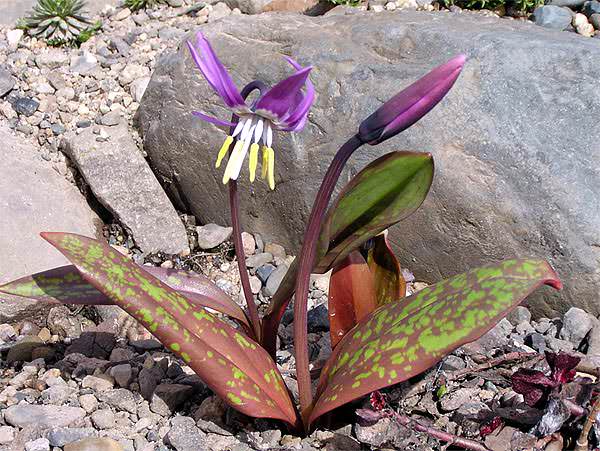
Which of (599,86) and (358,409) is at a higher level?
(599,86)

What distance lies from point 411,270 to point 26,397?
1523 millimetres

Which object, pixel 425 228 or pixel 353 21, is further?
pixel 353 21

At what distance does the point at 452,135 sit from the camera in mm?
3033

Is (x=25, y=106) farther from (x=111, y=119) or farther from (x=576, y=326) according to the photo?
(x=576, y=326)

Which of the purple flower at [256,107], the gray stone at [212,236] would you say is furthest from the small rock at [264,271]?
the purple flower at [256,107]

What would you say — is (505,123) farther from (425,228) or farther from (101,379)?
(101,379)

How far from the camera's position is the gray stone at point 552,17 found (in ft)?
15.6

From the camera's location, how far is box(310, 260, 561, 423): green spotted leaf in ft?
6.03

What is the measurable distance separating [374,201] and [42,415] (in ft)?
3.72

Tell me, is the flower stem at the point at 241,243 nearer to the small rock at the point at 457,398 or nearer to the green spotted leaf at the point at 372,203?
the green spotted leaf at the point at 372,203

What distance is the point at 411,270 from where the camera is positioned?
128 inches

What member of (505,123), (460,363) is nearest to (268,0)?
(505,123)

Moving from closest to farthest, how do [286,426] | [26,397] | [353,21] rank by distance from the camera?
[286,426]
[26,397]
[353,21]

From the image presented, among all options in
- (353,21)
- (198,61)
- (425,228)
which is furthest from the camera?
(353,21)
